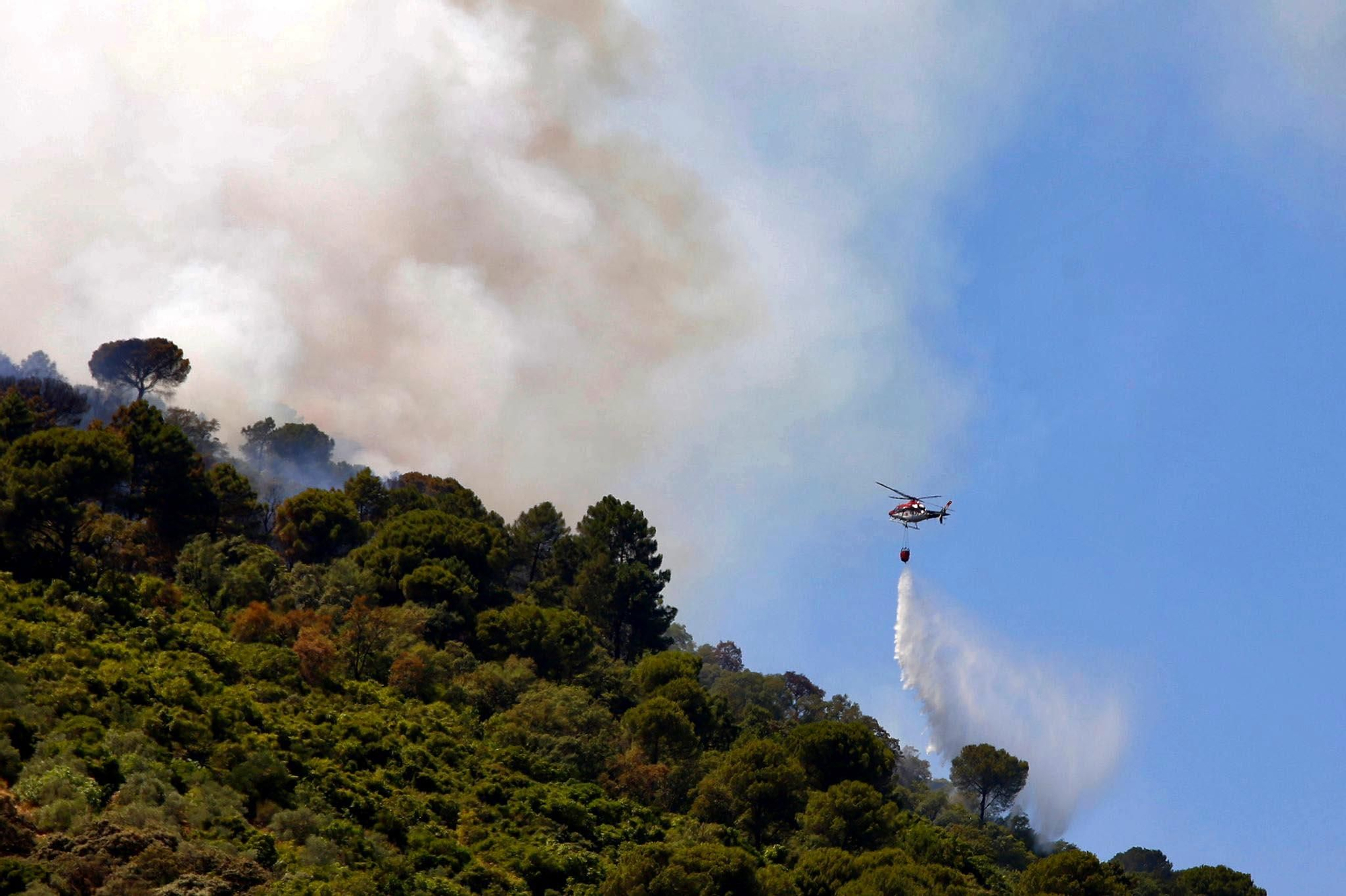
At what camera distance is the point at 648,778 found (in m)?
95.7

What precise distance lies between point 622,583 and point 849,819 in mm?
43660

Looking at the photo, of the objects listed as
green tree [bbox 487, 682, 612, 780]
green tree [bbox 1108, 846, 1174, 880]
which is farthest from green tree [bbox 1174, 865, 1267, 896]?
green tree [bbox 487, 682, 612, 780]

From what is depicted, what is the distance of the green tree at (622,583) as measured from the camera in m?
135

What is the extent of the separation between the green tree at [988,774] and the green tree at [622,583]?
39307 millimetres

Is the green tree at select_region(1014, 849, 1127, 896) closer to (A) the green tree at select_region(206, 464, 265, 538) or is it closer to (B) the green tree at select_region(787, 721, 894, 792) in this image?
(B) the green tree at select_region(787, 721, 894, 792)

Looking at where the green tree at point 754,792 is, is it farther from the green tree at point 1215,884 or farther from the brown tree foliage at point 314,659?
the green tree at point 1215,884

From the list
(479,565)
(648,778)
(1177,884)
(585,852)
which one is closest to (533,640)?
(479,565)

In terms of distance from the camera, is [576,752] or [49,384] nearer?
[576,752]

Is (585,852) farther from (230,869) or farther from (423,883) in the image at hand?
(230,869)

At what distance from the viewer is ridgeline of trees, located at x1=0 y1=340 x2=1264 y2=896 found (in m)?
61.4

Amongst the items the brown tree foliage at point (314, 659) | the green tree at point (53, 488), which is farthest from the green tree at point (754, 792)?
the green tree at point (53, 488)

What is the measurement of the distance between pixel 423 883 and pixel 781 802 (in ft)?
126

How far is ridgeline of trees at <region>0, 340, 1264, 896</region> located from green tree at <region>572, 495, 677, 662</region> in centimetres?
27

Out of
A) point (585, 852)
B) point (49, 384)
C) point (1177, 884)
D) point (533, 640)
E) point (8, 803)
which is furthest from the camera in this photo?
point (49, 384)
